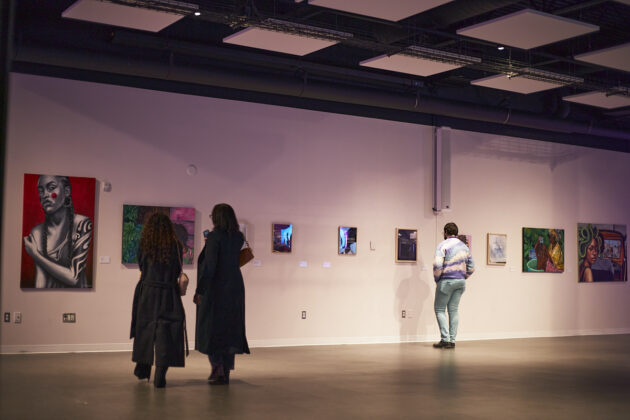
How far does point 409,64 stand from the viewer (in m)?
10.3

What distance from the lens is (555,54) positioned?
11820mm

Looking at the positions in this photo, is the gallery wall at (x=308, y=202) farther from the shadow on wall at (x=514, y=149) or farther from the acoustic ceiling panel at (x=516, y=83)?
the acoustic ceiling panel at (x=516, y=83)

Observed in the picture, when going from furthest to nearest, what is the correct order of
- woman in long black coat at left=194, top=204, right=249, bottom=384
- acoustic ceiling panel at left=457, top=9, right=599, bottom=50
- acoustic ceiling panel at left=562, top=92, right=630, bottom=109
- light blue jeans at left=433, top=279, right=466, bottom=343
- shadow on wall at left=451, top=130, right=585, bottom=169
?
shadow on wall at left=451, top=130, right=585, bottom=169 → acoustic ceiling panel at left=562, top=92, right=630, bottom=109 → light blue jeans at left=433, top=279, right=466, bottom=343 → acoustic ceiling panel at left=457, top=9, right=599, bottom=50 → woman in long black coat at left=194, top=204, right=249, bottom=384

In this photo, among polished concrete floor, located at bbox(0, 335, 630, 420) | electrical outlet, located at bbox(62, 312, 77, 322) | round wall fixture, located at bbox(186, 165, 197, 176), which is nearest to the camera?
polished concrete floor, located at bbox(0, 335, 630, 420)

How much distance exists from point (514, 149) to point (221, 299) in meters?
8.24

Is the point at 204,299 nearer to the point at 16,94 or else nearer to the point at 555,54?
the point at 16,94

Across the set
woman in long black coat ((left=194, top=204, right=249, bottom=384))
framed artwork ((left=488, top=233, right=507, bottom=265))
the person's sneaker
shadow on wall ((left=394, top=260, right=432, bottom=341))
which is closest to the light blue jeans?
the person's sneaker

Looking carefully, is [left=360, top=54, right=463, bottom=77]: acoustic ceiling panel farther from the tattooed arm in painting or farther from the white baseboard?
the tattooed arm in painting

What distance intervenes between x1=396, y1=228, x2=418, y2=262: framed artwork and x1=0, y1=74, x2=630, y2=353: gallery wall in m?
0.11

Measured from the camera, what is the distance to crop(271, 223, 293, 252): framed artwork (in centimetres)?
1112

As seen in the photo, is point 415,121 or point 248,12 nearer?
point 248,12

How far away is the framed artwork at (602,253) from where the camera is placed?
47.7 ft

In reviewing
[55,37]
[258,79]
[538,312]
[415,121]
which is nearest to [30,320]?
[55,37]

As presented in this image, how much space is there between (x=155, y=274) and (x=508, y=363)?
4704mm
